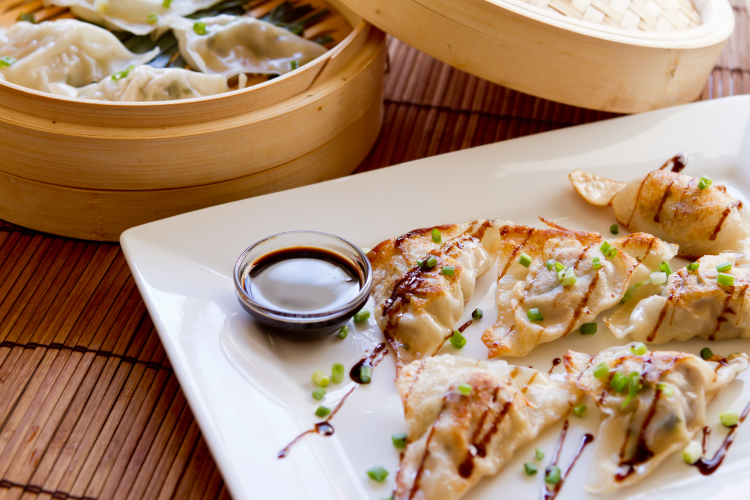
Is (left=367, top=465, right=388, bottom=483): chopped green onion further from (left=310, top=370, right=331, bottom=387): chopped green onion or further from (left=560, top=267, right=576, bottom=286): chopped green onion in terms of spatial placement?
(left=560, top=267, right=576, bottom=286): chopped green onion

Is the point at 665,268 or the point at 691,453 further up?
the point at 665,268

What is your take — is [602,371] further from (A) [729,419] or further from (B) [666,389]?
(A) [729,419]

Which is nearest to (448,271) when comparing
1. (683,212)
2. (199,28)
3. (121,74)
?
(683,212)

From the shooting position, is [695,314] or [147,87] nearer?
[695,314]

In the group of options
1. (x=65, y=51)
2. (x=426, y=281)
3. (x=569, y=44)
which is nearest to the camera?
(x=426, y=281)

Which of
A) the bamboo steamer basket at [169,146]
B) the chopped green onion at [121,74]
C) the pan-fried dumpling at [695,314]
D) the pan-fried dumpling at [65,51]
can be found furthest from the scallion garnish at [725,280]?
the pan-fried dumpling at [65,51]

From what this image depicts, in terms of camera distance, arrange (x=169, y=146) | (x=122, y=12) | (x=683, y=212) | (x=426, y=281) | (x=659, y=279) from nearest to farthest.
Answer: (x=426, y=281), (x=659, y=279), (x=169, y=146), (x=683, y=212), (x=122, y=12)
